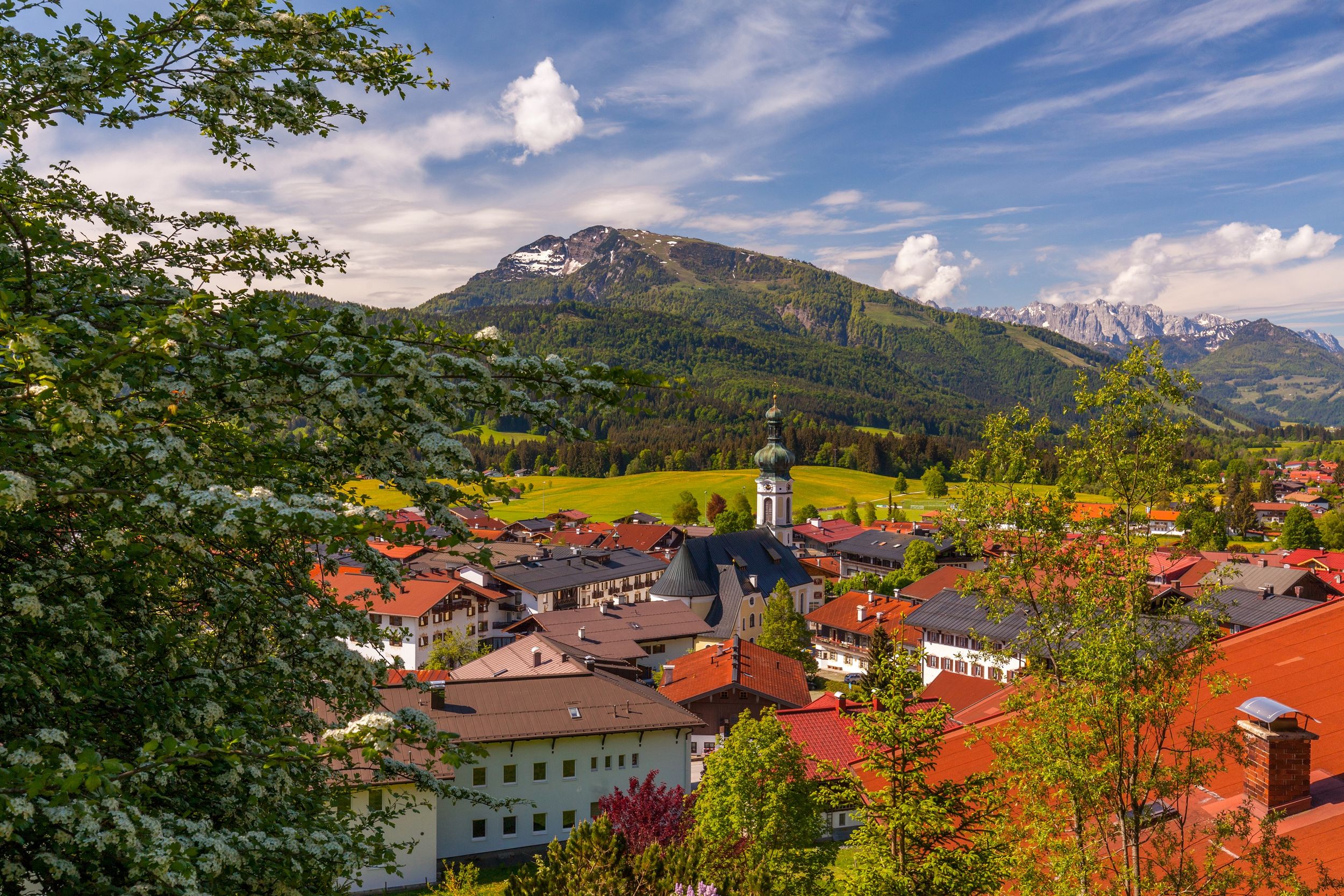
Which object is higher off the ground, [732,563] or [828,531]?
[732,563]

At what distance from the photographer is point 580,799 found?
34.0 m

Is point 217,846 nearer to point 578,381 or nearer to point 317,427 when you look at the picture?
point 317,427

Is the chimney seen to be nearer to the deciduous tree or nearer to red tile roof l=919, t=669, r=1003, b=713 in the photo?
the deciduous tree

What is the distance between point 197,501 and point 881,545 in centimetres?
9986

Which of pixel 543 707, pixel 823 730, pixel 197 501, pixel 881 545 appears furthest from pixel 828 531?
pixel 197 501

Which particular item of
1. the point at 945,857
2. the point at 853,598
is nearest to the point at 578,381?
the point at 945,857

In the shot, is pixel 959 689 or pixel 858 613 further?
pixel 858 613

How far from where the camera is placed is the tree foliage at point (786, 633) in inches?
2322

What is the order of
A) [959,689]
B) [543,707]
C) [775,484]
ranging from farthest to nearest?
[775,484], [959,689], [543,707]

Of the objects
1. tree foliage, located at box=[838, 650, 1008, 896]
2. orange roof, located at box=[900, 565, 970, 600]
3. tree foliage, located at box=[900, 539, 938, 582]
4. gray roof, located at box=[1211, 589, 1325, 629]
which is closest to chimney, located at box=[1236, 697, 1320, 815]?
tree foliage, located at box=[838, 650, 1008, 896]

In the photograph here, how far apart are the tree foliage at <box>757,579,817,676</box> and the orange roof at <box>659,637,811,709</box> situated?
23.7 feet

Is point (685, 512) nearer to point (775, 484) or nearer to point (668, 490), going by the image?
point (668, 490)

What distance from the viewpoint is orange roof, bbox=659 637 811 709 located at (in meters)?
43.7

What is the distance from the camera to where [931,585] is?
76.6 meters
